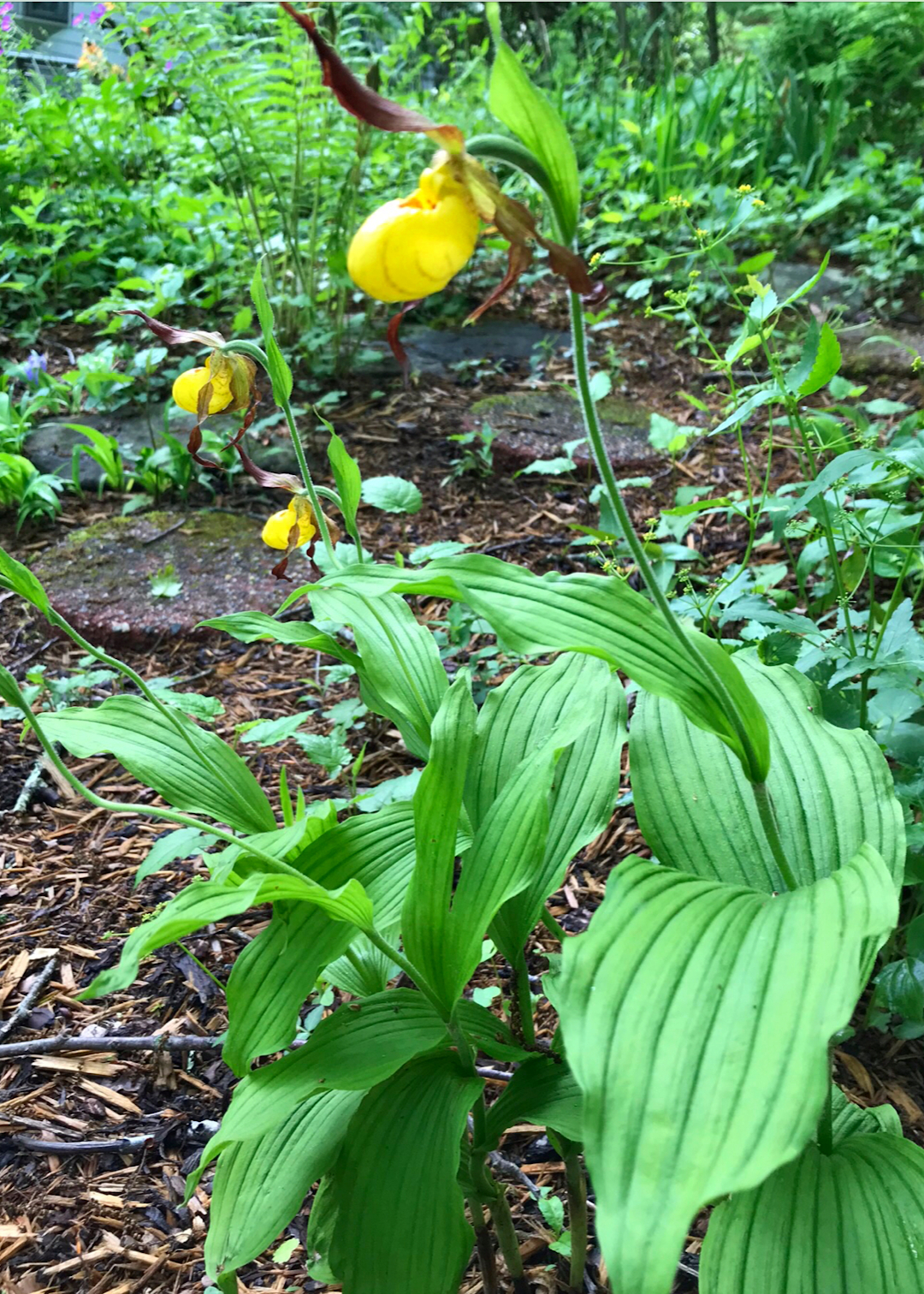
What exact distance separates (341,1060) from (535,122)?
848 millimetres

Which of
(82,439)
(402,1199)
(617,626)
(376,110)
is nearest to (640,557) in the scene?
(617,626)

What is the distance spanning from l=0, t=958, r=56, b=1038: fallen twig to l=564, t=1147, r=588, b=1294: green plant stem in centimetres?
89

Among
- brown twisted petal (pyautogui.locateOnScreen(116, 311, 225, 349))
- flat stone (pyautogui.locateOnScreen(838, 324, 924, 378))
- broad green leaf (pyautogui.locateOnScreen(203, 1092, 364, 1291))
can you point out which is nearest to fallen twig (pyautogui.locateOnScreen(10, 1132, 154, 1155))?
broad green leaf (pyautogui.locateOnScreen(203, 1092, 364, 1291))

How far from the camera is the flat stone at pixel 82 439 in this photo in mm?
3016

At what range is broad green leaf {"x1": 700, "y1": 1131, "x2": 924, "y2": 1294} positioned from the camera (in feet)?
2.31

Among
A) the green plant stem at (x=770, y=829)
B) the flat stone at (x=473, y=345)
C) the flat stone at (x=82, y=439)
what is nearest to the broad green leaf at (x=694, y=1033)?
the green plant stem at (x=770, y=829)

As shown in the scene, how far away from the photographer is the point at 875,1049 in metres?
1.23

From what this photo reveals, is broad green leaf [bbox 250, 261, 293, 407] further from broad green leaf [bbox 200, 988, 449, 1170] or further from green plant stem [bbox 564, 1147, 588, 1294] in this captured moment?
green plant stem [bbox 564, 1147, 588, 1294]

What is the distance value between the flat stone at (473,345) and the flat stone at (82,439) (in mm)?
908

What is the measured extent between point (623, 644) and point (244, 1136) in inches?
22.4

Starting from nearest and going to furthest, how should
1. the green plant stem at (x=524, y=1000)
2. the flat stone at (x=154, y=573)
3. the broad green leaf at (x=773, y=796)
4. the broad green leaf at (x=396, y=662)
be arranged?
the broad green leaf at (x=773, y=796) → the green plant stem at (x=524, y=1000) → the broad green leaf at (x=396, y=662) → the flat stone at (x=154, y=573)

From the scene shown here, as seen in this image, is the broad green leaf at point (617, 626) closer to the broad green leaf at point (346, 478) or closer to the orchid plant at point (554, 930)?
the orchid plant at point (554, 930)

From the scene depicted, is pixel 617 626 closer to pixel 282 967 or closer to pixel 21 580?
pixel 282 967

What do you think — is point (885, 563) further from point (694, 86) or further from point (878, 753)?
point (694, 86)
